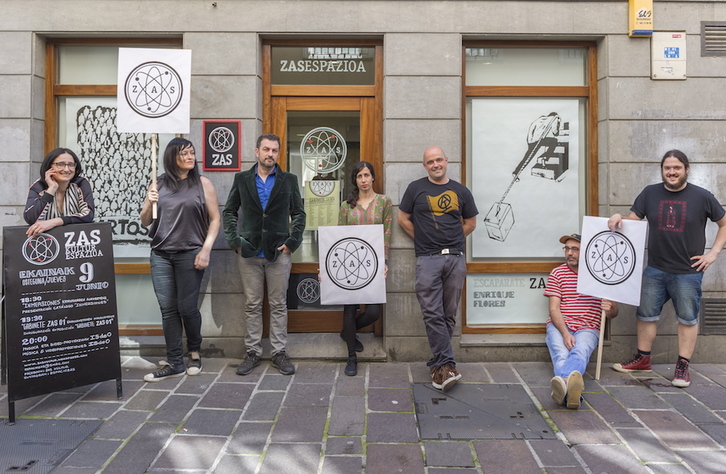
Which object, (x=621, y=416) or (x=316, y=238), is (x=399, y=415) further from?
(x=316, y=238)

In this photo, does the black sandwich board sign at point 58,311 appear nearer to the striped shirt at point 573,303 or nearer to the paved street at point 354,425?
the paved street at point 354,425

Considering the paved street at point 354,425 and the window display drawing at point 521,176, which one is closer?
the paved street at point 354,425

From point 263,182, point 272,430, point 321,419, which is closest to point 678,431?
point 321,419

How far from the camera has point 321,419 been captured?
154 inches

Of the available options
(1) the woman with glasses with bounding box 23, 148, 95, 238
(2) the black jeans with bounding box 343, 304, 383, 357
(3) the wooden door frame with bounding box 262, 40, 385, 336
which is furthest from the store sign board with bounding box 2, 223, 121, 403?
(3) the wooden door frame with bounding box 262, 40, 385, 336

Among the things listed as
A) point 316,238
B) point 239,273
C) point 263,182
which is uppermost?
point 263,182

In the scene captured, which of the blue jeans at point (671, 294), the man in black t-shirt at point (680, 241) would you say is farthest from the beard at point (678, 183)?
the blue jeans at point (671, 294)

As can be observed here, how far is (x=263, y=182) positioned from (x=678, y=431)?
3.98m

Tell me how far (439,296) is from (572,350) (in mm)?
1237

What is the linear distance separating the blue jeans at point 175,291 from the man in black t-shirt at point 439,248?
6.93ft

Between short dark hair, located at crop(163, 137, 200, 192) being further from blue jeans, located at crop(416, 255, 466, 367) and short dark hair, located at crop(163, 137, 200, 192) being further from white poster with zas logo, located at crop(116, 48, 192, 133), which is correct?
blue jeans, located at crop(416, 255, 466, 367)

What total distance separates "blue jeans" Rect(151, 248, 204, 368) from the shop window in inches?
113

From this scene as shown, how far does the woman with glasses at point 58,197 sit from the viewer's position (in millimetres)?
4090

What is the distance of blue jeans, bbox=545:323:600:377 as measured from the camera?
425cm
